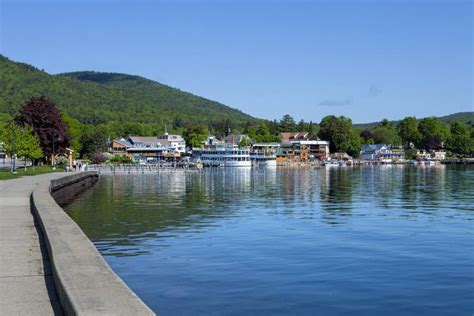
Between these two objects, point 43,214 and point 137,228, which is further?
point 137,228

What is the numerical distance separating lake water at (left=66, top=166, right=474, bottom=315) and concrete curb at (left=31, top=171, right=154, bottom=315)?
2.09 meters

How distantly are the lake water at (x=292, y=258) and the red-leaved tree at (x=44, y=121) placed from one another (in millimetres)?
53043

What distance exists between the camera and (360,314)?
1383 cm

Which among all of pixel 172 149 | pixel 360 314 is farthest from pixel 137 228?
pixel 172 149

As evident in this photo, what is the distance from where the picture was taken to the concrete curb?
28.6 feet

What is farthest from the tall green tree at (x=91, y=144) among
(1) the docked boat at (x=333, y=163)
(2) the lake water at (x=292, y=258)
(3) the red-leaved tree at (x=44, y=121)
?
(2) the lake water at (x=292, y=258)

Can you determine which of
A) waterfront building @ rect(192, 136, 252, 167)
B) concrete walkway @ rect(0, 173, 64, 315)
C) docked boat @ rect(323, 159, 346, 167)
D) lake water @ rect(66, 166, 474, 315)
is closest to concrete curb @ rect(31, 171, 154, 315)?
concrete walkway @ rect(0, 173, 64, 315)

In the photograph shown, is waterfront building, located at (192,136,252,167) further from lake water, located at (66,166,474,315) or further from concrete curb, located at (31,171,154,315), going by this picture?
concrete curb, located at (31,171,154,315)

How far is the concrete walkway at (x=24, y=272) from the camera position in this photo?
33.4 ft

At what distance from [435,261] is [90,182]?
5886 centimetres

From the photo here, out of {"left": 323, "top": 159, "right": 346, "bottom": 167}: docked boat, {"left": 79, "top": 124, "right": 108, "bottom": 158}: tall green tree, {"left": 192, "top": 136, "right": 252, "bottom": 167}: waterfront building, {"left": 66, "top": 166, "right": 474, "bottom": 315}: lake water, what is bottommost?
{"left": 66, "top": 166, "right": 474, "bottom": 315}: lake water

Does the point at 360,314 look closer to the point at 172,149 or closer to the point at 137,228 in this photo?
the point at 137,228

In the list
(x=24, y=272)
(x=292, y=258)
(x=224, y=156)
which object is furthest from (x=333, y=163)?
(x=24, y=272)

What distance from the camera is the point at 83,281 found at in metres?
10.5
